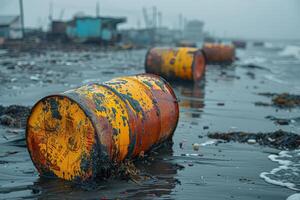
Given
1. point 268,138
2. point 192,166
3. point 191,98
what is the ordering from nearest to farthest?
1. point 192,166
2. point 268,138
3. point 191,98

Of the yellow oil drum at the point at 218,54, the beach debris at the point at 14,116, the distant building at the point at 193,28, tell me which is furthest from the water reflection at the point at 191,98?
the distant building at the point at 193,28

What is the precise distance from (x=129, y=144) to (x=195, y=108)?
4678 mm

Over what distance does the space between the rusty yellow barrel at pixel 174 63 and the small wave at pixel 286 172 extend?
7.25 meters

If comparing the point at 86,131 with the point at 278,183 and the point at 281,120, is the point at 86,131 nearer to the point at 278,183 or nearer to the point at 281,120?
the point at 278,183

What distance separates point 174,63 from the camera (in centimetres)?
1273

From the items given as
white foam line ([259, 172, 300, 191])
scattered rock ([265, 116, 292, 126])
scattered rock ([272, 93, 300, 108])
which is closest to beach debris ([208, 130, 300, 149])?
scattered rock ([265, 116, 292, 126])

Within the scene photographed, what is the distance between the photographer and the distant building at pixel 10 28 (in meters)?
46.5

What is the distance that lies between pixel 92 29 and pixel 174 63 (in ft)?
102

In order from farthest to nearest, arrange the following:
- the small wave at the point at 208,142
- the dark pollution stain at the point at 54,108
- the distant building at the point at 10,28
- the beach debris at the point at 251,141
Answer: the distant building at the point at 10,28, the beach debris at the point at 251,141, the small wave at the point at 208,142, the dark pollution stain at the point at 54,108

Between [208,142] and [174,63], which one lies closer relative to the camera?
[208,142]

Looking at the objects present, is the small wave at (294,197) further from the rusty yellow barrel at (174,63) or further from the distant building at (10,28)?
the distant building at (10,28)

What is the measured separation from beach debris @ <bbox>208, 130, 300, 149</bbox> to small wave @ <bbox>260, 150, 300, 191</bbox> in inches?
14.3

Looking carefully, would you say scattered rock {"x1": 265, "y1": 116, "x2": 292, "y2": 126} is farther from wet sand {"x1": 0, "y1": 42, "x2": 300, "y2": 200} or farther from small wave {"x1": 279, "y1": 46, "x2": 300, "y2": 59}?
small wave {"x1": 279, "y1": 46, "x2": 300, "y2": 59}

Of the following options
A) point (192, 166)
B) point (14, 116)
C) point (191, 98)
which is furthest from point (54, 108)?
point (191, 98)
